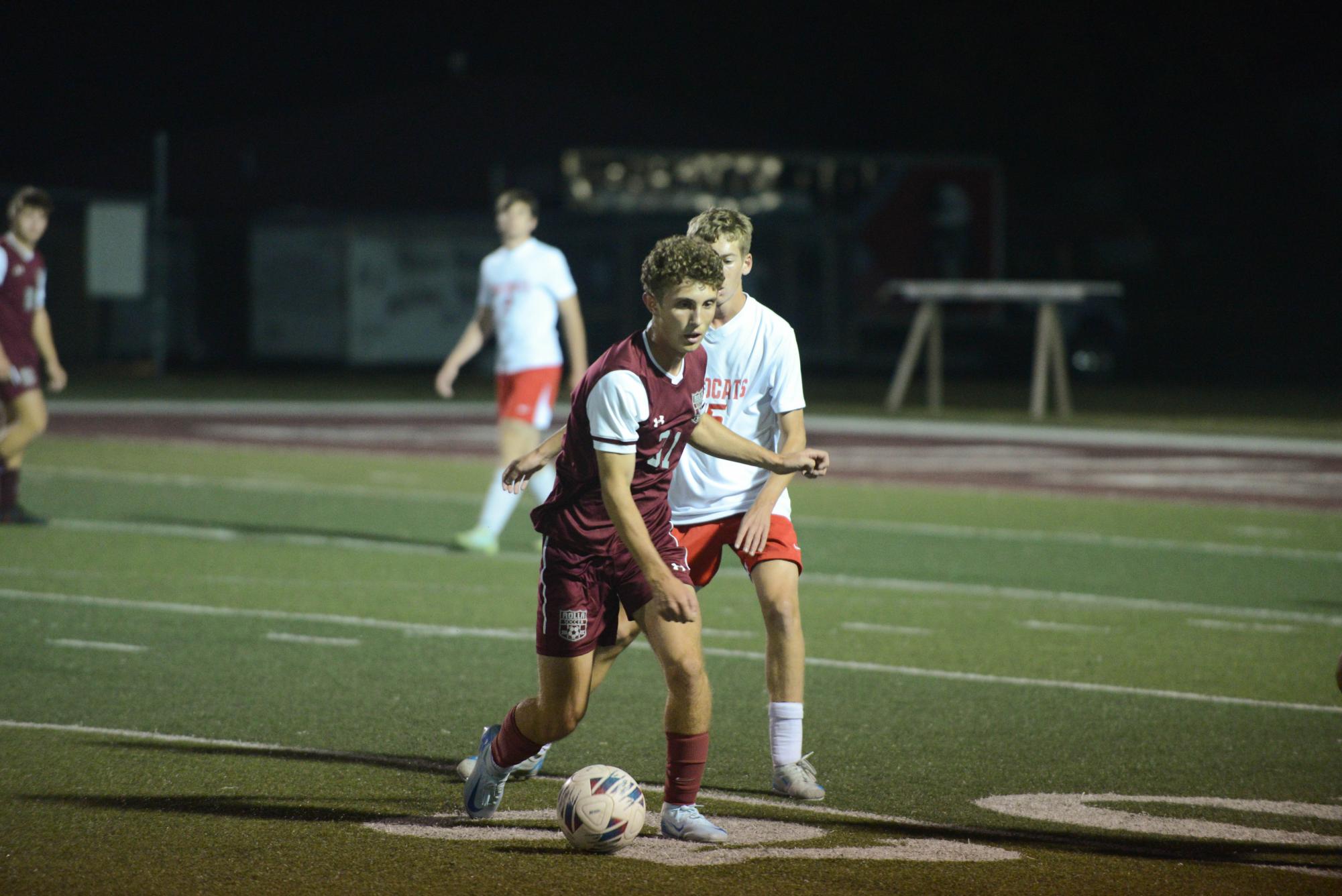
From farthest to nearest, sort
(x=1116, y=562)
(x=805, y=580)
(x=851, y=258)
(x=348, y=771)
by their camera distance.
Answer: (x=851, y=258), (x=1116, y=562), (x=805, y=580), (x=348, y=771)

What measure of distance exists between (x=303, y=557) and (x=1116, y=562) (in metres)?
5.28

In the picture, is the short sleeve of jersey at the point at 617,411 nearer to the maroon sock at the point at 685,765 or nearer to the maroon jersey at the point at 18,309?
the maroon sock at the point at 685,765

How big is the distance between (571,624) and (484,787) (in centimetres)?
64

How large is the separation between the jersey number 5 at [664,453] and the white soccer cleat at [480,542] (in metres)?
6.67

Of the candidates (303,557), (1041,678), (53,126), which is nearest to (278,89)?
(53,126)

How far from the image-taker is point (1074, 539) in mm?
13461

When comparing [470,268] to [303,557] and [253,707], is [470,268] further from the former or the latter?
[253,707]

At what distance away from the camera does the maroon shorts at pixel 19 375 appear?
1244 cm

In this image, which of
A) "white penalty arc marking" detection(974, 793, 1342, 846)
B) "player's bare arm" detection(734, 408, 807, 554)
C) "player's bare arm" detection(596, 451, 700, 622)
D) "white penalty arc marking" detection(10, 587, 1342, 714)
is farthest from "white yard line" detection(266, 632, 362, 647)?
"player's bare arm" detection(596, 451, 700, 622)

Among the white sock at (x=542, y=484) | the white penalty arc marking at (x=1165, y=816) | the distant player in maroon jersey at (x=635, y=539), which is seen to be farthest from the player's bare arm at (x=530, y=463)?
the white sock at (x=542, y=484)

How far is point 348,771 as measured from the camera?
20.7ft

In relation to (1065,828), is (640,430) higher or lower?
higher

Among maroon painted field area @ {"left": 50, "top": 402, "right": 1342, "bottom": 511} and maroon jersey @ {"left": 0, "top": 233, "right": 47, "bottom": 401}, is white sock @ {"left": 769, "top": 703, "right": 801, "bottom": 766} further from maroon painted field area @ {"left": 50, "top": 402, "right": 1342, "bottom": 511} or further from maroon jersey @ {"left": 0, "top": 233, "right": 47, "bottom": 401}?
maroon painted field area @ {"left": 50, "top": 402, "right": 1342, "bottom": 511}

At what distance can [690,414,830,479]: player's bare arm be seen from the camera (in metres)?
5.67
